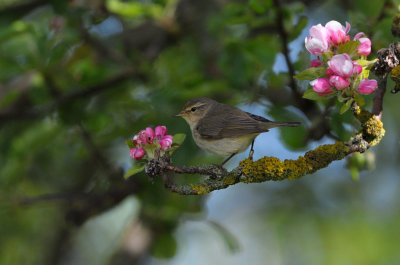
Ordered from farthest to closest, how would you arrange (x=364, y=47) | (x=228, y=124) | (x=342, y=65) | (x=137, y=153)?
(x=228, y=124), (x=137, y=153), (x=364, y=47), (x=342, y=65)

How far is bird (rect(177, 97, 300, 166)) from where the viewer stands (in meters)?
4.14

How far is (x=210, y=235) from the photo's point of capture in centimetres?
938

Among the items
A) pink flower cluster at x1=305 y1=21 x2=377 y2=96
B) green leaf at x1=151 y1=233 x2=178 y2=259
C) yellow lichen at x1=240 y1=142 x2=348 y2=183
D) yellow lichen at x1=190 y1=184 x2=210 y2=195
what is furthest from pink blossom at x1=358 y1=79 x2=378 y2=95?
green leaf at x1=151 y1=233 x2=178 y2=259

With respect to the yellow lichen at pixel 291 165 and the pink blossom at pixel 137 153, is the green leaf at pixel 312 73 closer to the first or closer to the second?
the yellow lichen at pixel 291 165

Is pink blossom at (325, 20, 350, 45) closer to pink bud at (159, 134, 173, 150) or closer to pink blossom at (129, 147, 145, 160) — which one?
pink bud at (159, 134, 173, 150)

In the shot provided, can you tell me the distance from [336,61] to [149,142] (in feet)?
2.85

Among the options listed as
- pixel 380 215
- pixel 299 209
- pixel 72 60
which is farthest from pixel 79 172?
pixel 380 215

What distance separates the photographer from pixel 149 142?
2.87m

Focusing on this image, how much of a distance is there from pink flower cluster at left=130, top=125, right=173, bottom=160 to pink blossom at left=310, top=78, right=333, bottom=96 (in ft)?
2.19

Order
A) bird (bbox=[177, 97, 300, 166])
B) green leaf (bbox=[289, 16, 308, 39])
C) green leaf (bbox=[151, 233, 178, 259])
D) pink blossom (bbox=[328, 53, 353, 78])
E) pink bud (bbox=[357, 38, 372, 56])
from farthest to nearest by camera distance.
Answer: green leaf (bbox=[151, 233, 178, 259]) < green leaf (bbox=[289, 16, 308, 39]) < bird (bbox=[177, 97, 300, 166]) < pink bud (bbox=[357, 38, 372, 56]) < pink blossom (bbox=[328, 53, 353, 78])

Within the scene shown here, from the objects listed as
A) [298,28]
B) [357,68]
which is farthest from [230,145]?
[357,68]

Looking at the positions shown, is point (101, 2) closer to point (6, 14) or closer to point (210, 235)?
point (6, 14)

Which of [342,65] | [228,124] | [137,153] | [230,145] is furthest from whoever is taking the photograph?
[228,124]

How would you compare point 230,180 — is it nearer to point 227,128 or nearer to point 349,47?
A: point 349,47
